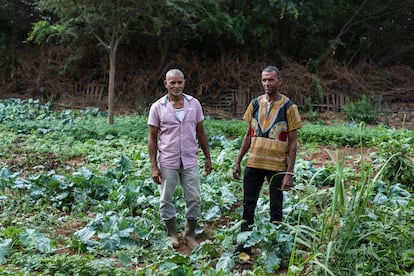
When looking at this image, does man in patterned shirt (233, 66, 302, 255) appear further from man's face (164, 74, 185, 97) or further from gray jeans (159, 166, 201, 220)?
man's face (164, 74, 185, 97)

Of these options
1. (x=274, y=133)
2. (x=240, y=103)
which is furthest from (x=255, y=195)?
(x=240, y=103)

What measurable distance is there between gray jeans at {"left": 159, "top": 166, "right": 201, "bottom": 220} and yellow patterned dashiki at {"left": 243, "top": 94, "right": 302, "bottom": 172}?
628mm

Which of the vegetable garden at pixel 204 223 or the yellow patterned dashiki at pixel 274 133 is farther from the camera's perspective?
the yellow patterned dashiki at pixel 274 133

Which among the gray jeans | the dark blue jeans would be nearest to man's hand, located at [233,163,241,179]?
the dark blue jeans

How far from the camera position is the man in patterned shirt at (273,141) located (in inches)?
143

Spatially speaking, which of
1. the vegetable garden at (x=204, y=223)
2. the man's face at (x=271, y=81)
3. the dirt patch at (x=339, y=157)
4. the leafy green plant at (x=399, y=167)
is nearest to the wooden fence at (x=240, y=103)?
the dirt patch at (x=339, y=157)

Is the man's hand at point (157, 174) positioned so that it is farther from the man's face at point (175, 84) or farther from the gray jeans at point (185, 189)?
the man's face at point (175, 84)

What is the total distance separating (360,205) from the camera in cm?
319

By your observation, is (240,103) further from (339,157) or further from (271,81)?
(271,81)

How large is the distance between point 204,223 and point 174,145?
1135mm

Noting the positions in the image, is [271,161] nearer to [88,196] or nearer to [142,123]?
[88,196]

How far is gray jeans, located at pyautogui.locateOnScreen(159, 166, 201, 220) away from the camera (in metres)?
3.98

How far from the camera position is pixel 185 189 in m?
4.07

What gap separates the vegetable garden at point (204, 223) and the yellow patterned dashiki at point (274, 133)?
→ 14.4 inches
